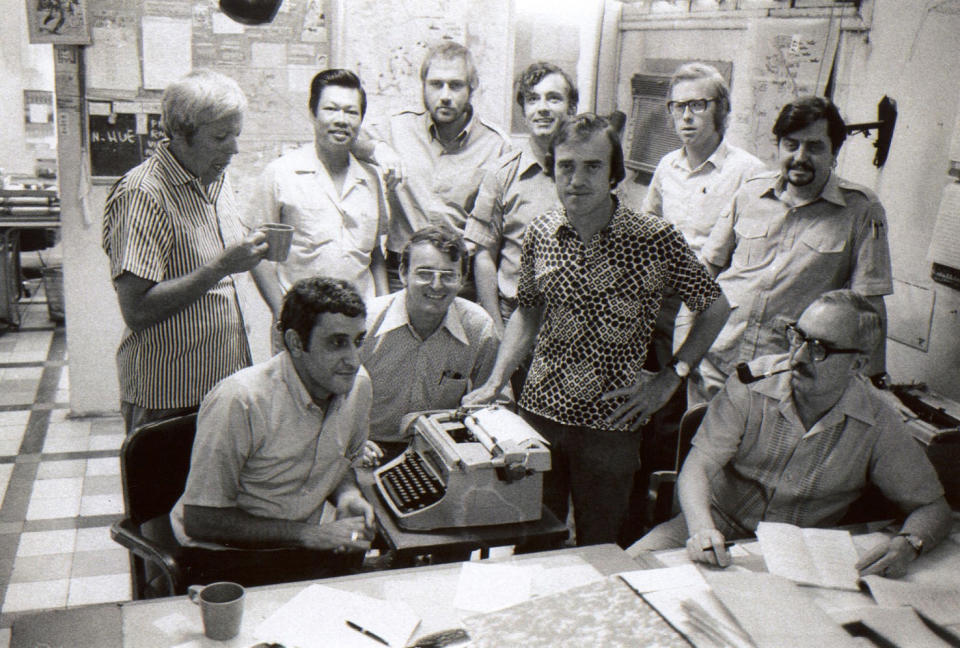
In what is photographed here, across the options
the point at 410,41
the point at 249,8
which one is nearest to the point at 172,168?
the point at 249,8

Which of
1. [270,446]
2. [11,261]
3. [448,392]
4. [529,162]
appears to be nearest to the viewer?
[270,446]

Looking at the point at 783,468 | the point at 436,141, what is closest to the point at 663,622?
the point at 783,468

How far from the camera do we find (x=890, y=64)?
3143 millimetres

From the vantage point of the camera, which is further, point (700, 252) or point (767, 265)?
point (700, 252)

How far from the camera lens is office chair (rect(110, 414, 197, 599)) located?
2.06m

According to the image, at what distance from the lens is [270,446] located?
2.12 m

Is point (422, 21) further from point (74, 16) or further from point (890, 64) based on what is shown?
point (890, 64)

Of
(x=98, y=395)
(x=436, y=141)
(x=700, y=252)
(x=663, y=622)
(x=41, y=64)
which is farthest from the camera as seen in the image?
(x=41, y=64)

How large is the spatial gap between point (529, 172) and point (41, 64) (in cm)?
630

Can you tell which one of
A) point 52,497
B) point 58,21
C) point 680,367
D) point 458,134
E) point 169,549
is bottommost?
point 52,497

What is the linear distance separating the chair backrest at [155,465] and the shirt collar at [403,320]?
2.30 feet

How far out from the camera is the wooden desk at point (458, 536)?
208 centimetres

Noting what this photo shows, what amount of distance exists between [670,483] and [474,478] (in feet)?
2.32

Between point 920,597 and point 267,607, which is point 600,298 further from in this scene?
point 267,607
